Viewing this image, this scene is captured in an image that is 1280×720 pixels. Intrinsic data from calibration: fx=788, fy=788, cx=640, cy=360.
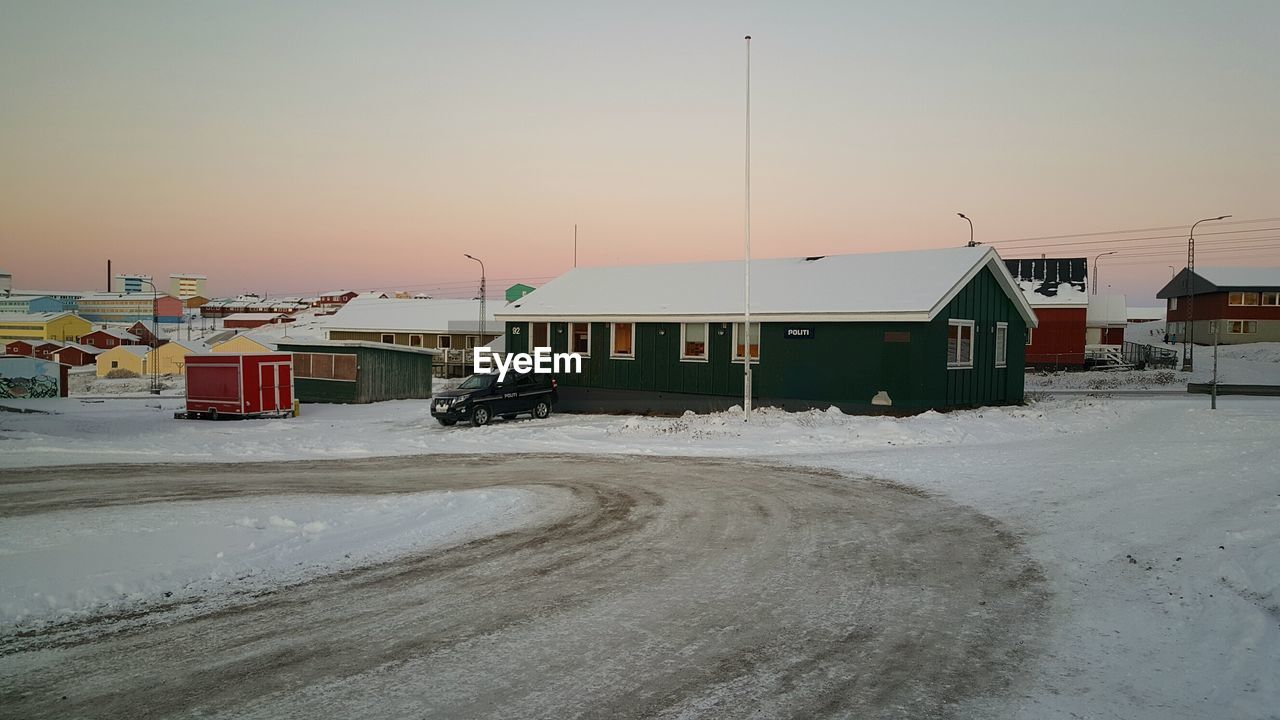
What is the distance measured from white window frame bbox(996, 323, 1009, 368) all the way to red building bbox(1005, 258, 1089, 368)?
30.4 m

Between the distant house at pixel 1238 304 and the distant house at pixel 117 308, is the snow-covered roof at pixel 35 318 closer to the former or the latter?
the distant house at pixel 117 308

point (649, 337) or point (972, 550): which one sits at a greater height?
point (649, 337)

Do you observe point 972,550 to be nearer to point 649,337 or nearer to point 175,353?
point 649,337

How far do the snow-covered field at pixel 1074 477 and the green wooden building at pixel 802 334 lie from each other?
2193 millimetres

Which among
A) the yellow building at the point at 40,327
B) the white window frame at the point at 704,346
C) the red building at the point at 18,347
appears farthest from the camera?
the yellow building at the point at 40,327

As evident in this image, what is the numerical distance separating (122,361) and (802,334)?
257ft

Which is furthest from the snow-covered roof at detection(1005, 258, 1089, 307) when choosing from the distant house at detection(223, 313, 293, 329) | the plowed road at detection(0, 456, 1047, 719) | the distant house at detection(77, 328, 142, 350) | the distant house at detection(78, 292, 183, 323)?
the distant house at detection(78, 292, 183, 323)

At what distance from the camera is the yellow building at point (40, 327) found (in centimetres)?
10025

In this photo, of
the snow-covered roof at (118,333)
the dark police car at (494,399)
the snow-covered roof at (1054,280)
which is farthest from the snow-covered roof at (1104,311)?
the snow-covered roof at (118,333)

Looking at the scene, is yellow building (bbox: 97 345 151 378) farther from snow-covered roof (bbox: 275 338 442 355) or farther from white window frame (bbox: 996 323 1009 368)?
white window frame (bbox: 996 323 1009 368)

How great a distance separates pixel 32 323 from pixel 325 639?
12011 cm

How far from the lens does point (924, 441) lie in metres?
19.8

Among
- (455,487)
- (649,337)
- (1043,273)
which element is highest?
(1043,273)

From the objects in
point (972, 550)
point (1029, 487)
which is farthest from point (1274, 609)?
point (1029, 487)
